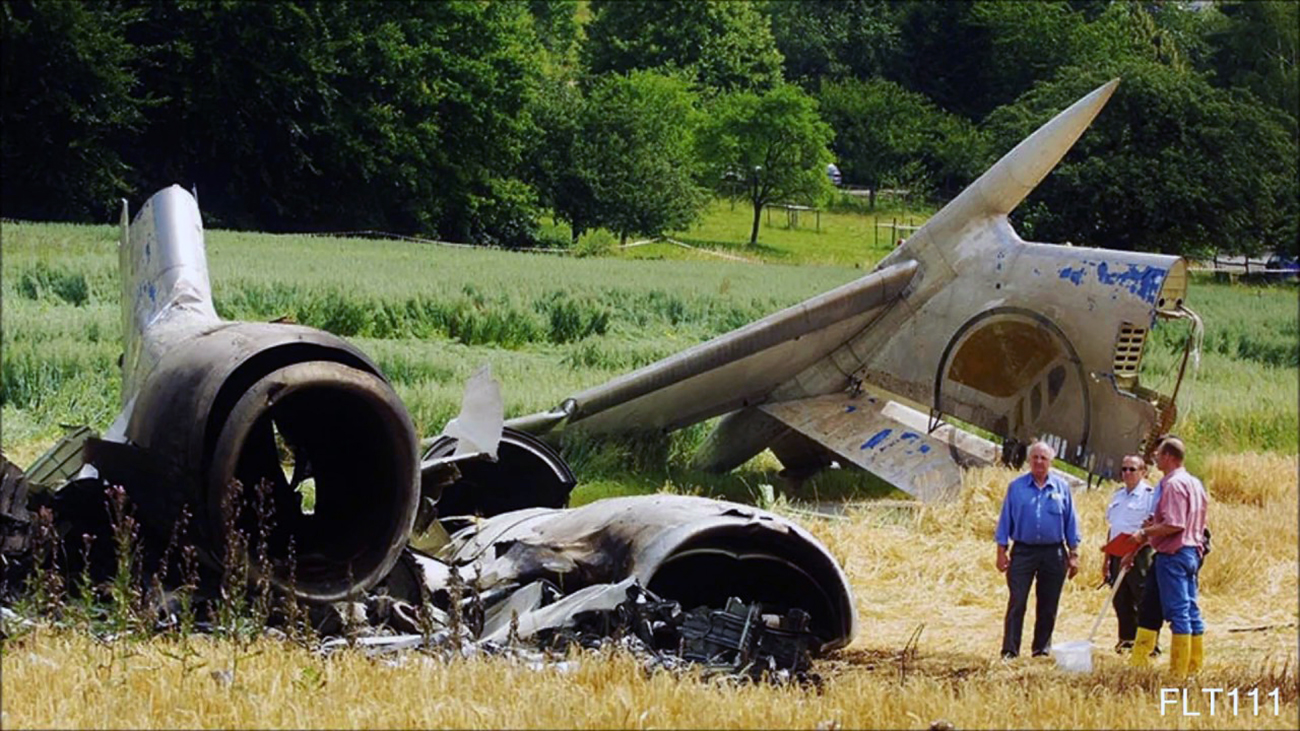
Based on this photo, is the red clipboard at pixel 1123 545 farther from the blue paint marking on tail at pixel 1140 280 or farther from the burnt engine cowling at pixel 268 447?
the blue paint marking on tail at pixel 1140 280

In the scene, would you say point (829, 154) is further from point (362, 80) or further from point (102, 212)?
point (102, 212)

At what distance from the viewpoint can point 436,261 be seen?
44500mm

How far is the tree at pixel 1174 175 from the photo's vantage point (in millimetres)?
41281

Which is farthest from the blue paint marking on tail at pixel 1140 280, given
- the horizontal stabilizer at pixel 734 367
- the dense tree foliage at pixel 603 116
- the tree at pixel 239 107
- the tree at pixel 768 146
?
the tree at pixel 768 146

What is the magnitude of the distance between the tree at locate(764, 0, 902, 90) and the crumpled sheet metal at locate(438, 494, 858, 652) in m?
55.6

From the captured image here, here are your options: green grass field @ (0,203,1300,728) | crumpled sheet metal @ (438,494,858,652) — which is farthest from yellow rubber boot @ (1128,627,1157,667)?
crumpled sheet metal @ (438,494,858,652)

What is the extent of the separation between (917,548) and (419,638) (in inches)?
305

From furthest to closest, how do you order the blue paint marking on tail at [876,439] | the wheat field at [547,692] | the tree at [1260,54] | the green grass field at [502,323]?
1. the tree at [1260,54]
2. the green grass field at [502,323]
3. the blue paint marking on tail at [876,439]
4. the wheat field at [547,692]

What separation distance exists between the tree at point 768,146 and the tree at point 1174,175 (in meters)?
26.6

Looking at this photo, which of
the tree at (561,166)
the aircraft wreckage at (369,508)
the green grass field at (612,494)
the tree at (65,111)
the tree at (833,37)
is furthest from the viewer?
the tree at (561,166)

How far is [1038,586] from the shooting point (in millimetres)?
12008

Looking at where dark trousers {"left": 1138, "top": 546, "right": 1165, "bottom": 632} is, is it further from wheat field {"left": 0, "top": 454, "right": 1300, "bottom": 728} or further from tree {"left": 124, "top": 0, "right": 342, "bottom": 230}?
tree {"left": 124, "top": 0, "right": 342, "bottom": 230}

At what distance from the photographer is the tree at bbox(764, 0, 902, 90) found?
6769 cm

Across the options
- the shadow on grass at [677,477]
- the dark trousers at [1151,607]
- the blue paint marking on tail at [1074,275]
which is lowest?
the shadow on grass at [677,477]
